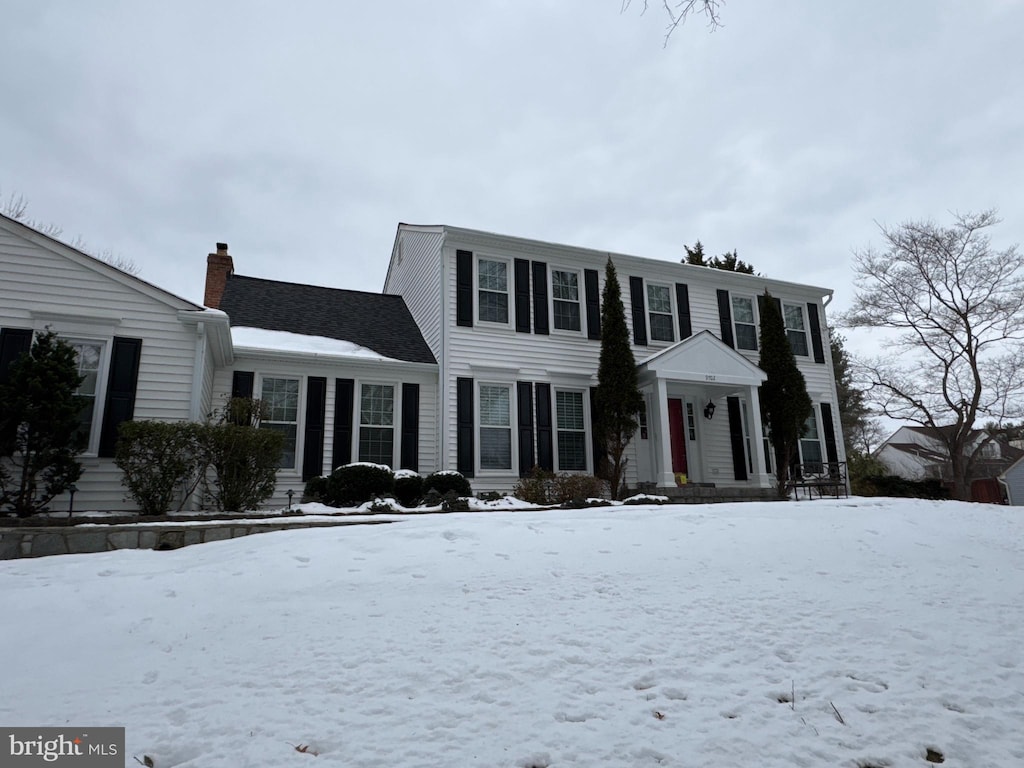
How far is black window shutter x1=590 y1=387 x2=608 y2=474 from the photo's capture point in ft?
39.3

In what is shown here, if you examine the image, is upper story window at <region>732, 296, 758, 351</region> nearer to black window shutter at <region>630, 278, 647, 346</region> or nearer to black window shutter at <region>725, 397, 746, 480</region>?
black window shutter at <region>725, 397, 746, 480</region>

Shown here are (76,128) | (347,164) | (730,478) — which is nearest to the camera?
(730,478)

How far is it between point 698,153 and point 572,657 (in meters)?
12.9

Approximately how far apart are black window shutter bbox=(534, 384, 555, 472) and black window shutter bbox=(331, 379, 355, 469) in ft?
11.9

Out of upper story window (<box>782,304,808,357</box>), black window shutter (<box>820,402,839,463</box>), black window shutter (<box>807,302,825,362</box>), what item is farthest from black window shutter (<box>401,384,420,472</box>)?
black window shutter (<box>807,302,825,362</box>)

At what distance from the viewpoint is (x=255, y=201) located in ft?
92.4

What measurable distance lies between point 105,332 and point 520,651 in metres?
8.06

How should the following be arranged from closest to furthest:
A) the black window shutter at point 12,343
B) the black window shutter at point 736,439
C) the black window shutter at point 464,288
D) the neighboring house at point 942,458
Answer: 1. the black window shutter at point 12,343
2. the black window shutter at point 464,288
3. the black window shutter at point 736,439
4. the neighboring house at point 942,458

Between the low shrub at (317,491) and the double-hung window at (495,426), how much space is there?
117 inches

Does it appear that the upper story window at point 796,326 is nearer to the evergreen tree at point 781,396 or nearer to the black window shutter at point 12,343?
the evergreen tree at point 781,396

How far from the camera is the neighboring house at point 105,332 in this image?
8.09m

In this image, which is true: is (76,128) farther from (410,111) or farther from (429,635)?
(429,635)

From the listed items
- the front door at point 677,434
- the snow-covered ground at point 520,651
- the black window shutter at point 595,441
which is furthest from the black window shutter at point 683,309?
the snow-covered ground at point 520,651

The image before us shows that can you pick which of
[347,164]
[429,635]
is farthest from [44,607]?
[347,164]
